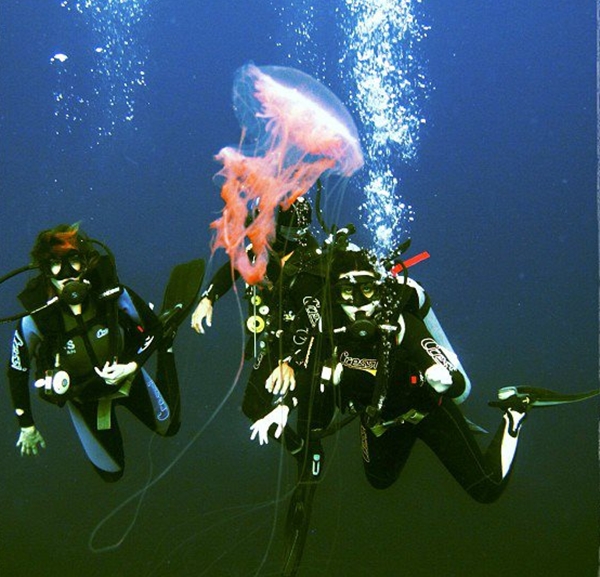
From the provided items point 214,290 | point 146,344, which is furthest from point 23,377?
point 214,290

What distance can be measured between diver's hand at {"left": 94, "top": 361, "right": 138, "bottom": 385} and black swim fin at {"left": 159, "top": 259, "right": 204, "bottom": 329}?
0.37 metres

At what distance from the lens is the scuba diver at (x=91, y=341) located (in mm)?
3510

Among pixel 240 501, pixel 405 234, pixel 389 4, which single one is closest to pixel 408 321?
pixel 405 234

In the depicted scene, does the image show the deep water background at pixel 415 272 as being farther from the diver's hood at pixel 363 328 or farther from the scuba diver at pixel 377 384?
the diver's hood at pixel 363 328

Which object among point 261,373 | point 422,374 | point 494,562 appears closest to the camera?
point 422,374

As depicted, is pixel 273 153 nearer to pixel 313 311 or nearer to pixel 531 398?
pixel 313 311

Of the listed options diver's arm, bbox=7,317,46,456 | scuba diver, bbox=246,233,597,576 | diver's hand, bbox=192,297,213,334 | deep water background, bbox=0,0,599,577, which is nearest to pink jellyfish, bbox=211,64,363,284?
diver's hand, bbox=192,297,213,334

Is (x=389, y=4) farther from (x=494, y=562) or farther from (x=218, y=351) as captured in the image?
(x=494, y=562)

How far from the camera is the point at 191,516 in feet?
15.3

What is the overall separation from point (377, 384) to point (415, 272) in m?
1.61

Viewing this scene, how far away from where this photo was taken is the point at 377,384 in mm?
3205

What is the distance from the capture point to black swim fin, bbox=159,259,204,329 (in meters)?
3.83

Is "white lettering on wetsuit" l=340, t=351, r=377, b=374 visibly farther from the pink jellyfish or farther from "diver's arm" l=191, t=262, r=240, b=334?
"diver's arm" l=191, t=262, r=240, b=334

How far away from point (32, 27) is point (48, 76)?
15.6 inches
